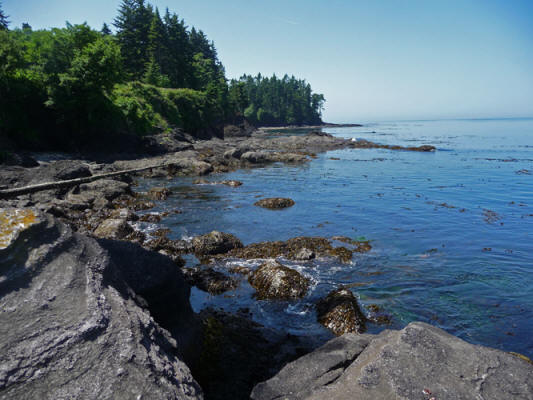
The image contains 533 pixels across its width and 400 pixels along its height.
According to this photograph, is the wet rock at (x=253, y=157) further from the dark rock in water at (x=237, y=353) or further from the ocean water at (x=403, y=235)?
the dark rock in water at (x=237, y=353)

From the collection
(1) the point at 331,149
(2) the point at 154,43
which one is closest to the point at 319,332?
(1) the point at 331,149

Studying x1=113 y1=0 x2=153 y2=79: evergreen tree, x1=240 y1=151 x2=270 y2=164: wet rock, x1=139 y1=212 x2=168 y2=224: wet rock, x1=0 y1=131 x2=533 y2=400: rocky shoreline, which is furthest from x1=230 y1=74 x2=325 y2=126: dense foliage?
x1=0 y1=131 x2=533 y2=400: rocky shoreline

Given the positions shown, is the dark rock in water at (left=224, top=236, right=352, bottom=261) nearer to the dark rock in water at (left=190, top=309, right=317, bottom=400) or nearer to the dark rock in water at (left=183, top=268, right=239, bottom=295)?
the dark rock in water at (left=183, top=268, right=239, bottom=295)

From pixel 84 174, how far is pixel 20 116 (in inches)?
725

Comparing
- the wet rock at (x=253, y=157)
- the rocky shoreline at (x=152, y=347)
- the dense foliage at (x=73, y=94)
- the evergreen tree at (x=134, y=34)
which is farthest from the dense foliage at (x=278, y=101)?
the rocky shoreline at (x=152, y=347)

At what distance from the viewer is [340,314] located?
8.30 m

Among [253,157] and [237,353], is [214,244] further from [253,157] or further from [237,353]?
[253,157]

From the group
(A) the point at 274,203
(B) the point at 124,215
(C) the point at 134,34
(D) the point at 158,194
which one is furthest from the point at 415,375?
(C) the point at 134,34

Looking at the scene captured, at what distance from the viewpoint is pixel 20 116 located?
32.2 meters

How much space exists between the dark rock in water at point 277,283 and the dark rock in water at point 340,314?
3.22 ft

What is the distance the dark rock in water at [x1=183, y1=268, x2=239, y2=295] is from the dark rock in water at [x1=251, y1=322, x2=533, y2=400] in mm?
5143

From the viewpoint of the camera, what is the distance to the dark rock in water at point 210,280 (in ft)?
33.0

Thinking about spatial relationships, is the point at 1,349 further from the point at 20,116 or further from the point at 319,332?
the point at 20,116

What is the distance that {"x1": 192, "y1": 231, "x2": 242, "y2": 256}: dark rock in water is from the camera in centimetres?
1285
